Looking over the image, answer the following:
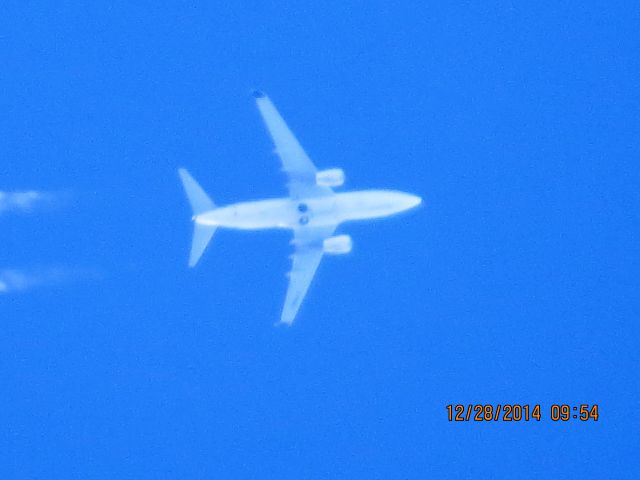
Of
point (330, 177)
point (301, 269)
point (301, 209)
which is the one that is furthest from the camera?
point (301, 269)

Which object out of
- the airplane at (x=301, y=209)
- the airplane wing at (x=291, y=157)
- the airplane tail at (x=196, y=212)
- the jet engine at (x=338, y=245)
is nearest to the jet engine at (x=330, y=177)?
the airplane at (x=301, y=209)

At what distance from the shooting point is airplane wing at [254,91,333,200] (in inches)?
1177

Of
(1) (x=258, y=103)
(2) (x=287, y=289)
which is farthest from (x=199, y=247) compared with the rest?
(1) (x=258, y=103)

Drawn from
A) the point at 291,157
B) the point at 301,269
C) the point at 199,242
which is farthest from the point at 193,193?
the point at 301,269

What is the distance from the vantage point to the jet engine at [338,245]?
104ft

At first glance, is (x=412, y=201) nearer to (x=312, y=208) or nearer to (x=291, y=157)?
(x=312, y=208)

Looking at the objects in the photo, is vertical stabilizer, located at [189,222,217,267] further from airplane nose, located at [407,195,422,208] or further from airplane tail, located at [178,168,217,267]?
airplane nose, located at [407,195,422,208]

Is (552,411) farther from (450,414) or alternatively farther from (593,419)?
(450,414)

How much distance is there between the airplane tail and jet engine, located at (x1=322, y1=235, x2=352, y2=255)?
5.02 metres

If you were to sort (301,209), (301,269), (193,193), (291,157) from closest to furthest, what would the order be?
(291,157) < (301,209) < (193,193) < (301,269)

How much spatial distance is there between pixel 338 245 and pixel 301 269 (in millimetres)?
2235

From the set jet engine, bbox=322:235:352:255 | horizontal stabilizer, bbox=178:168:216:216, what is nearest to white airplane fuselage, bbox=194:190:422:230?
horizontal stabilizer, bbox=178:168:216:216

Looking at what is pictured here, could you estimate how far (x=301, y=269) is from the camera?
1292 inches

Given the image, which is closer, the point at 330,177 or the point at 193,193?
the point at 330,177
